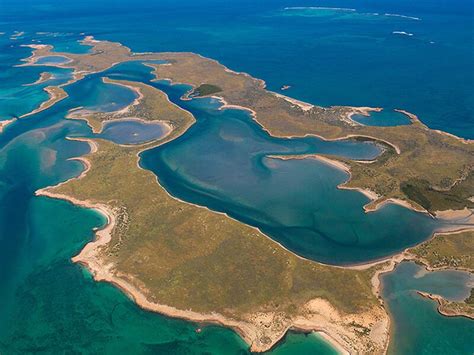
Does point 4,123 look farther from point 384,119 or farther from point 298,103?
point 384,119

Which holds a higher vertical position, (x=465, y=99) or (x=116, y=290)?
(x=465, y=99)

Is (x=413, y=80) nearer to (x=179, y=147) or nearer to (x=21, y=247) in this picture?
(x=179, y=147)

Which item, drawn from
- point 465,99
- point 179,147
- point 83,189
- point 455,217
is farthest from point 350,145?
point 83,189

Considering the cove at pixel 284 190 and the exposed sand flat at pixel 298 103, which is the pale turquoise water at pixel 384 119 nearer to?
the exposed sand flat at pixel 298 103

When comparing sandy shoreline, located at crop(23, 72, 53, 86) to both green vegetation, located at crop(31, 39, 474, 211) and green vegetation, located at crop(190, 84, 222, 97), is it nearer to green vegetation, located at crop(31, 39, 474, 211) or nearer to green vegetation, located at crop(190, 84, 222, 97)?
green vegetation, located at crop(31, 39, 474, 211)

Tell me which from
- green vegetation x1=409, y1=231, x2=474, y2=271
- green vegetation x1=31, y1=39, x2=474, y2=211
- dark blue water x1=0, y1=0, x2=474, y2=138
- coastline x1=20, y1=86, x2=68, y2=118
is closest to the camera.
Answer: green vegetation x1=409, y1=231, x2=474, y2=271

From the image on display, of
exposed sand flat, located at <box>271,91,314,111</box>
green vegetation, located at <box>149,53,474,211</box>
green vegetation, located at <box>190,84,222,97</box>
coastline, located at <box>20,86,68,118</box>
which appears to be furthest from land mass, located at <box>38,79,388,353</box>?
green vegetation, located at <box>190,84,222,97</box>

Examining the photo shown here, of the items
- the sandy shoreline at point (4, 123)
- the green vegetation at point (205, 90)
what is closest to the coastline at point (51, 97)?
the sandy shoreline at point (4, 123)
